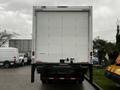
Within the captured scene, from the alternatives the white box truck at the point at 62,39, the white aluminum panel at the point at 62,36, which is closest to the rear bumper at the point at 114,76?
the white box truck at the point at 62,39

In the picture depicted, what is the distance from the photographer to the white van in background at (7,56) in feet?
119

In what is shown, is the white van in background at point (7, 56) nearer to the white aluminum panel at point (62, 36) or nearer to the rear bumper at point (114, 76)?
the white aluminum panel at point (62, 36)

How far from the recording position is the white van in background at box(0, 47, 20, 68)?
3634 cm

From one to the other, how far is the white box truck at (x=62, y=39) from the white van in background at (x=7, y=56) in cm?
2208

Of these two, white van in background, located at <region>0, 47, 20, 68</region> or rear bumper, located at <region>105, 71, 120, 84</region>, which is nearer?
rear bumper, located at <region>105, 71, 120, 84</region>

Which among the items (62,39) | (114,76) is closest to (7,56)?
(62,39)

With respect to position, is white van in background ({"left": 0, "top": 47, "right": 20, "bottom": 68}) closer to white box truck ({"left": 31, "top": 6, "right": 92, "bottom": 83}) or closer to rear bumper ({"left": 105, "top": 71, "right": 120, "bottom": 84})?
white box truck ({"left": 31, "top": 6, "right": 92, "bottom": 83})

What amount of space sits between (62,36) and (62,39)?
0.13m

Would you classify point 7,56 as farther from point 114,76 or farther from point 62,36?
point 114,76

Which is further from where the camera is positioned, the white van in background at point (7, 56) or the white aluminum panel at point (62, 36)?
the white van in background at point (7, 56)

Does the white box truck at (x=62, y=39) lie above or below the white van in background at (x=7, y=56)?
above

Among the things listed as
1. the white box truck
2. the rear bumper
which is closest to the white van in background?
the white box truck

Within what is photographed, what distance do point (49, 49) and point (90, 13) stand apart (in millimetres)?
2374

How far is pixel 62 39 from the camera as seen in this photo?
14.8 m
